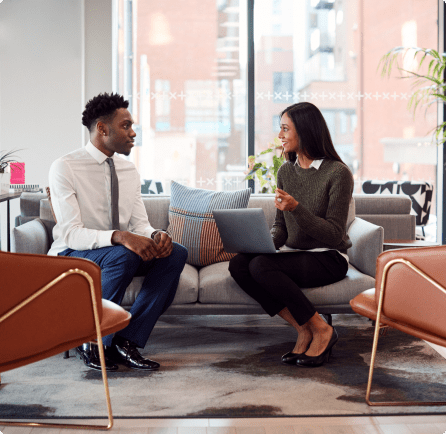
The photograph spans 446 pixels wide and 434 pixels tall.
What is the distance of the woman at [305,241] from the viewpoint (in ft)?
7.66

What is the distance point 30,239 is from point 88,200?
0.36m

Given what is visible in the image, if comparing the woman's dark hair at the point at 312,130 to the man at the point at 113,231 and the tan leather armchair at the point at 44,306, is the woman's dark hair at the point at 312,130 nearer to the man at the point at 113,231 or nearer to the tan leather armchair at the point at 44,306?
the man at the point at 113,231

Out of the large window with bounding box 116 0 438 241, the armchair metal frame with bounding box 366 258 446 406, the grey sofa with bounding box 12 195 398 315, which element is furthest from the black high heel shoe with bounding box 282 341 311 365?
the large window with bounding box 116 0 438 241

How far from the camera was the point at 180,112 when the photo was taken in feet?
16.8

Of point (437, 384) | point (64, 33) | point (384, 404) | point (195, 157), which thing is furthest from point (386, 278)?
point (64, 33)

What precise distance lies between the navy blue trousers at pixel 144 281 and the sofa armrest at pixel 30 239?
0.20m

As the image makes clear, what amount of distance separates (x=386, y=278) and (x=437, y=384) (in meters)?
0.65

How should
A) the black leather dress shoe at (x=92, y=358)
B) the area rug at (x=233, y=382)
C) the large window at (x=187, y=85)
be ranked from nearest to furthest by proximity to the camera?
the area rug at (x=233, y=382) → the black leather dress shoe at (x=92, y=358) → the large window at (x=187, y=85)

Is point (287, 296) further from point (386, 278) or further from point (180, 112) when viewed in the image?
point (180, 112)

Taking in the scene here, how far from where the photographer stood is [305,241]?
2.51 m

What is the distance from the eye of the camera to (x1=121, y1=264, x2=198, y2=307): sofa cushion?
2454 millimetres

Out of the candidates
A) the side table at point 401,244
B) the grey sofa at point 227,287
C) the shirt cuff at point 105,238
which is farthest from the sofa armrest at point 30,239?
the side table at point 401,244

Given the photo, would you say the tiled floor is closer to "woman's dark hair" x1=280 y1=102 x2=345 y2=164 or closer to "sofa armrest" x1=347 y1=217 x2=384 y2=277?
"sofa armrest" x1=347 y1=217 x2=384 y2=277

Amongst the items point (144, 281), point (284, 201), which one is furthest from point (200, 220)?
point (284, 201)
